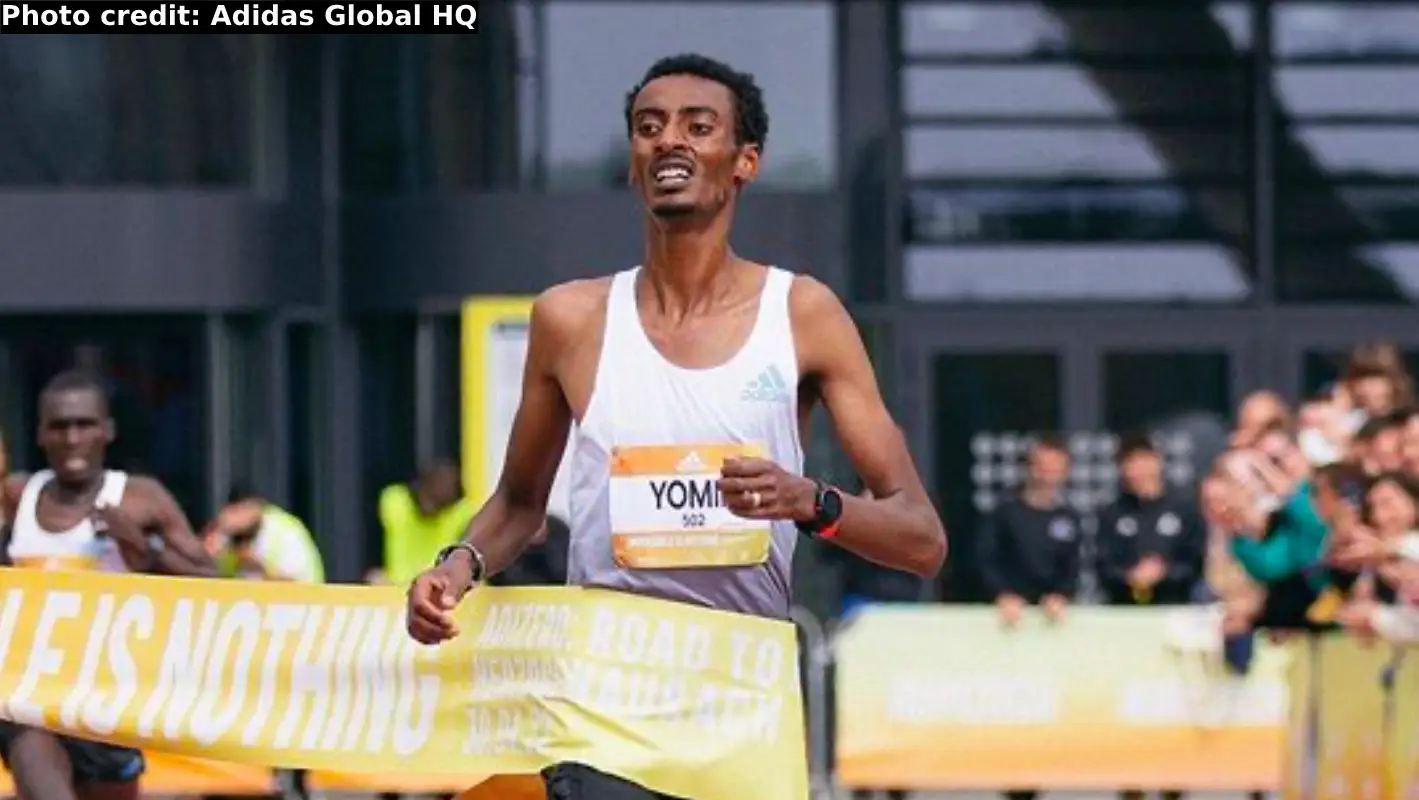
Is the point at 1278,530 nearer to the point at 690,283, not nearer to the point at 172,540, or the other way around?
the point at 172,540

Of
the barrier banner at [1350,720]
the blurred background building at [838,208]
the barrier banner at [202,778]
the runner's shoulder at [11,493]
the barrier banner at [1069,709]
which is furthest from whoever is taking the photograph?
the blurred background building at [838,208]

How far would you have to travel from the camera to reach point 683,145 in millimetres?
5934

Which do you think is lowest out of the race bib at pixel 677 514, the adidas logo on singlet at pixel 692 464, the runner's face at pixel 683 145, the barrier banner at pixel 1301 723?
the barrier banner at pixel 1301 723

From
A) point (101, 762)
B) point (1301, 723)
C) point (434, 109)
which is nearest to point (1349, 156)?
point (434, 109)

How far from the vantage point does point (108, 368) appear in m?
21.2

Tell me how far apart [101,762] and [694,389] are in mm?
3663

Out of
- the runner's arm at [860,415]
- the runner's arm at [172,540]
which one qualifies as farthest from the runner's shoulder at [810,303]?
the runner's arm at [172,540]

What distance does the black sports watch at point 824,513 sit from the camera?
5.64 meters

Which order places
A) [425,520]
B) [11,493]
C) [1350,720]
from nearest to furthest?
[11,493] < [1350,720] < [425,520]

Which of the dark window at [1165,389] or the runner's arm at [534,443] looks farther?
the dark window at [1165,389]

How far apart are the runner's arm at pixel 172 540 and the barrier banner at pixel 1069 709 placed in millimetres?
5342

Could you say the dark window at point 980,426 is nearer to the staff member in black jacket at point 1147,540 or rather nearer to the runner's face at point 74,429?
the staff member in black jacket at point 1147,540

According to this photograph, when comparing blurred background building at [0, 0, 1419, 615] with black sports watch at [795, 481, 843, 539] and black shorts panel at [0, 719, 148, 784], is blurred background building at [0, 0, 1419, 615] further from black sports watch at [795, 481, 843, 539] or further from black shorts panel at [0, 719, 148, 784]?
black sports watch at [795, 481, 843, 539]

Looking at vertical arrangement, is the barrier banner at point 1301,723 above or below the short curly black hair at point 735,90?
below
